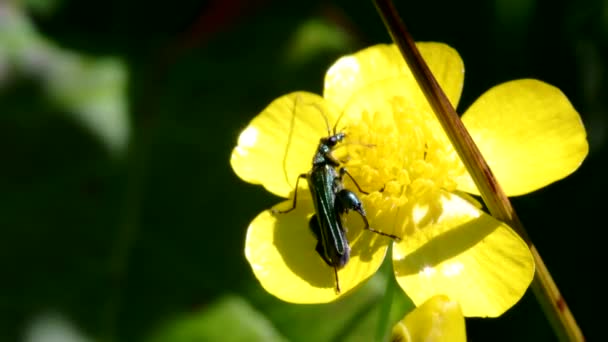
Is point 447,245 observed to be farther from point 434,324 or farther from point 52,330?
point 52,330

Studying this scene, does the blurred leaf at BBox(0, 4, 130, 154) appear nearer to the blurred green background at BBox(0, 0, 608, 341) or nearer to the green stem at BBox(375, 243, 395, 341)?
the blurred green background at BBox(0, 0, 608, 341)

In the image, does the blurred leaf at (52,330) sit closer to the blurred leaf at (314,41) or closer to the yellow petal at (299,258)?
the yellow petal at (299,258)

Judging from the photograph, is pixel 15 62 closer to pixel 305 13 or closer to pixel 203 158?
pixel 203 158

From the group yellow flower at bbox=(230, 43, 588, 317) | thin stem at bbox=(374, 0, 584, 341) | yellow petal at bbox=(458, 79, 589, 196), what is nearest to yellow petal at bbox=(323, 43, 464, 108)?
yellow flower at bbox=(230, 43, 588, 317)

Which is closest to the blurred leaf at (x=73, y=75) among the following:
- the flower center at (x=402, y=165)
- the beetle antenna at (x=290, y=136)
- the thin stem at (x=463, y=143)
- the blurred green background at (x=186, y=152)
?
the blurred green background at (x=186, y=152)

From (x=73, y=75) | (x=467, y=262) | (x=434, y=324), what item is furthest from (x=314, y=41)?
(x=434, y=324)
